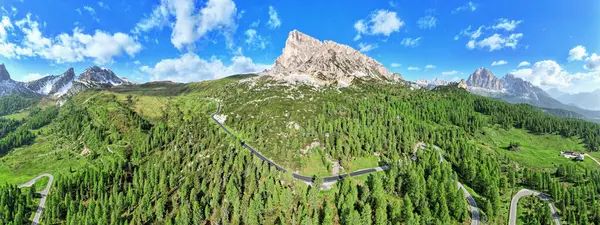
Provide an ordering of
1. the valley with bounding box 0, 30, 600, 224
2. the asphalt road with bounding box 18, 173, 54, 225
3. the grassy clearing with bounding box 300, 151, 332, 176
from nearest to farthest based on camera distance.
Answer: the valley with bounding box 0, 30, 600, 224 < the asphalt road with bounding box 18, 173, 54, 225 < the grassy clearing with bounding box 300, 151, 332, 176

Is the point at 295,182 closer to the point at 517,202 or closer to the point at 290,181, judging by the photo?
the point at 290,181

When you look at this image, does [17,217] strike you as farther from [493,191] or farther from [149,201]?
[493,191]

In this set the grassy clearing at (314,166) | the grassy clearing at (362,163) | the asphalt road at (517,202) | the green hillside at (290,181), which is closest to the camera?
the green hillside at (290,181)

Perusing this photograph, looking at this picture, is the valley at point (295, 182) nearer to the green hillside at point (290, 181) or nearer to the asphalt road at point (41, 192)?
the green hillside at point (290, 181)

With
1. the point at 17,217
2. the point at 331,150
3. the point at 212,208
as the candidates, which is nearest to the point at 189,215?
the point at 212,208

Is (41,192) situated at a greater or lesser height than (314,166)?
lesser

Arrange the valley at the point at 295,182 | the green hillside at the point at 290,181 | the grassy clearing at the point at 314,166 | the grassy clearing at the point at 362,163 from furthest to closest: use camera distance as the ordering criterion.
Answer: the grassy clearing at the point at 362,163 < the grassy clearing at the point at 314,166 < the valley at the point at 295,182 < the green hillside at the point at 290,181

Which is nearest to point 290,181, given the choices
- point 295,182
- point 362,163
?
point 295,182

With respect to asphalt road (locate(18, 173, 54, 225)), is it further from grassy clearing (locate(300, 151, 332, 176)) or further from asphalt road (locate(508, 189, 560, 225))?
asphalt road (locate(508, 189, 560, 225))

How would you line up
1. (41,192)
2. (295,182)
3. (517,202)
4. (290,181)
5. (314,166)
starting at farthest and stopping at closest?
(314,166) < (41,192) < (290,181) < (295,182) < (517,202)

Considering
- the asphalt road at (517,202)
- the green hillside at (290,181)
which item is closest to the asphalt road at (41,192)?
the green hillside at (290,181)

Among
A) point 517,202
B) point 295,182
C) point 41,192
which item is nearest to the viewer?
point 517,202

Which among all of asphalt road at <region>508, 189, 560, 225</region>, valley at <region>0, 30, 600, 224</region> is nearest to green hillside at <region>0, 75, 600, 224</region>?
valley at <region>0, 30, 600, 224</region>
